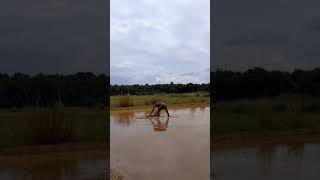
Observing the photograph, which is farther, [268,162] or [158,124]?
[158,124]

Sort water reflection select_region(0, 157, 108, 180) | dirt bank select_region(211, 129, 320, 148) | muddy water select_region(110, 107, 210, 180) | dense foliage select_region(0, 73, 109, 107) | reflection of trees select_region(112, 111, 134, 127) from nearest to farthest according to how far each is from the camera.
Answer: water reflection select_region(0, 157, 108, 180) < dense foliage select_region(0, 73, 109, 107) < muddy water select_region(110, 107, 210, 180) < dirt bank select_region(211, 129, 320, 148) < reflection of trees select_region(112, 111, 134, 127)

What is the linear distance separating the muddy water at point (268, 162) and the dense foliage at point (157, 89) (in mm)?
2952

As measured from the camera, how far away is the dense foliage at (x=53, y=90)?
5.65 m

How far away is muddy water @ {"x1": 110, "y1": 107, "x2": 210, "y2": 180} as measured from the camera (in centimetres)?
579

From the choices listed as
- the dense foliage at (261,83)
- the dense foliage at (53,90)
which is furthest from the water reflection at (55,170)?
the dense foliage at (261,83)

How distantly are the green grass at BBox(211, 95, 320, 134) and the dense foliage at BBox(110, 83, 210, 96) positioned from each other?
2.18m

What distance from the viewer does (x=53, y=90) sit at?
6012mm

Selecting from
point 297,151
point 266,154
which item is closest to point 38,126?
point 266,154

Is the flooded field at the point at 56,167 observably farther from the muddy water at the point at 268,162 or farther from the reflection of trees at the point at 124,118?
the reflection of trees at the point at 124,118

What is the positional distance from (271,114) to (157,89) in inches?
150

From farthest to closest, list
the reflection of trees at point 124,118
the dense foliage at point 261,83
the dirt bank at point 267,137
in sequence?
the reflection of trees at point 124,118 → the dirt bank at point 267,137 → the dense foliage at point 261,83

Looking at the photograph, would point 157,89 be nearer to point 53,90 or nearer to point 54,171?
point 53,90

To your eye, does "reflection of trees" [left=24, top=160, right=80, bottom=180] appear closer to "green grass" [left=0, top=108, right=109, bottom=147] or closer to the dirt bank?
"green grass" [left=0, top=108, right=109, bottom=147]

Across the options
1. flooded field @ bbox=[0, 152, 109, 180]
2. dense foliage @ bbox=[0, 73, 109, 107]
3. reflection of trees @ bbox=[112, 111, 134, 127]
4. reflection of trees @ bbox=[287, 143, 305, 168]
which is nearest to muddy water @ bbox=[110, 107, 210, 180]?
reflection of trees @ bbox=[112, 111, 134, 127]
